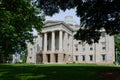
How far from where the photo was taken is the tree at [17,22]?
21078mm

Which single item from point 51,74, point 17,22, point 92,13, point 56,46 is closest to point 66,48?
point 56,46

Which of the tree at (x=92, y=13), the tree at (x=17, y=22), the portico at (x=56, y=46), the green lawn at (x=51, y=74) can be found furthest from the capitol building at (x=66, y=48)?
the green lawn at (x=51, y=74)

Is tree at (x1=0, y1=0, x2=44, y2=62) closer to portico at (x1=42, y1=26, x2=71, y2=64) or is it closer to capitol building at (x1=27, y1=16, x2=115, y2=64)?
portico at (x1=42, y1=26, x2=71, y2=64)

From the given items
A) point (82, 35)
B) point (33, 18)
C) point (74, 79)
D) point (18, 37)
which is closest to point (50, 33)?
point (18, 37)

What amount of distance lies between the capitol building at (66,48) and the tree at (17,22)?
78.5 ft

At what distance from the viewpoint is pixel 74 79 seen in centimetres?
1405

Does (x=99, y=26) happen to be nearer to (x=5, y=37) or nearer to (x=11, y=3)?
(x=11, y=3)

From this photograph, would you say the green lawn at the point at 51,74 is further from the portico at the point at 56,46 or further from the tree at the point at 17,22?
the portico at the point at 56,46

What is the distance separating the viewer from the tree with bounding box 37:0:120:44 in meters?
16.6

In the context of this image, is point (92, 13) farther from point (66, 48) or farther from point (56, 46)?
point (56, 46)

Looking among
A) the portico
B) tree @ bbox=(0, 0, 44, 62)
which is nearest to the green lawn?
tree @ bbox=(0, 0, 44, 62)

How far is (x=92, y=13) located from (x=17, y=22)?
549 inches

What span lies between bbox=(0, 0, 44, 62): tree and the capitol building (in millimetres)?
23937

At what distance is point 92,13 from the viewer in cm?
1814
